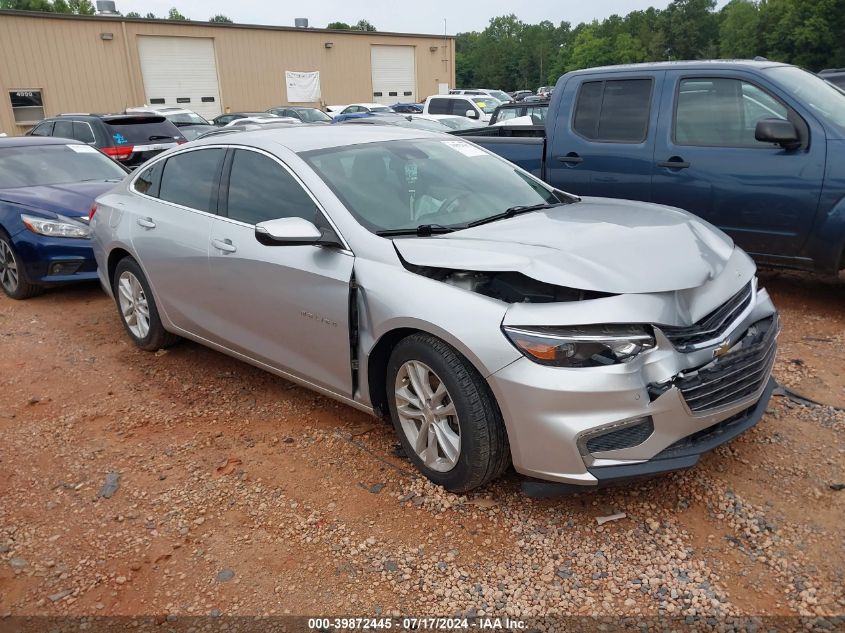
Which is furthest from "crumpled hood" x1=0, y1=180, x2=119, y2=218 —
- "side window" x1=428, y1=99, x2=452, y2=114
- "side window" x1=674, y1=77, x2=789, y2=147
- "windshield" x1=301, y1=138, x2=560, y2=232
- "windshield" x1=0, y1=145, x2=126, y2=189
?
"side window" x1=428, y1=99, x2=452, y2=114

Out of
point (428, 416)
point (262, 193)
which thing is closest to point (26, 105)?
point (262, 193)

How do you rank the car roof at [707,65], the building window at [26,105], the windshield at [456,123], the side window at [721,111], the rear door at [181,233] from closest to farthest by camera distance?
the rear door at [181,233] < the side window at [721,111] < the car roof at [707,65] < the windshield at [456,123] < the building window at [26,105]

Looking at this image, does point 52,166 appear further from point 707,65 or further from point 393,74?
point 393,74

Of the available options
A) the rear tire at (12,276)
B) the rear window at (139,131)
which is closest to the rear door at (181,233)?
the rear tire at (12,276)

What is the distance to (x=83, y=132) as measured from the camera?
41.9ft

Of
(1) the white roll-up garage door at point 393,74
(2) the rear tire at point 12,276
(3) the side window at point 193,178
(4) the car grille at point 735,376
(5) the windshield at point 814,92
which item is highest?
(1) the white roll-up garage door at point 393,74

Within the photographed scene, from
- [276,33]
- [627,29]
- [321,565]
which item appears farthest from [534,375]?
[627,29]

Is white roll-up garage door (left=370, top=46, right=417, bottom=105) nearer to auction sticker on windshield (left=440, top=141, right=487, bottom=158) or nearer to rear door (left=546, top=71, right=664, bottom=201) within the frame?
rear door (left=546, top=71, right=664, bottom=201)

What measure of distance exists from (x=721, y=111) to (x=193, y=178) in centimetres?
410

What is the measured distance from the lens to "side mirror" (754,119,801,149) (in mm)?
4973

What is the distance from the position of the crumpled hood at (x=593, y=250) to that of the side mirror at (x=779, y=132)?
6.04 feet

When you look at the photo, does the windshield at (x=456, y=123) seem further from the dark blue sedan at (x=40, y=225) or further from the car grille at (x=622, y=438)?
the car grille at (x=622, y=438)

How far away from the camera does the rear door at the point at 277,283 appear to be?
3445 millimetres

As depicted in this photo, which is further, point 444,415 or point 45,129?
point 45,129
